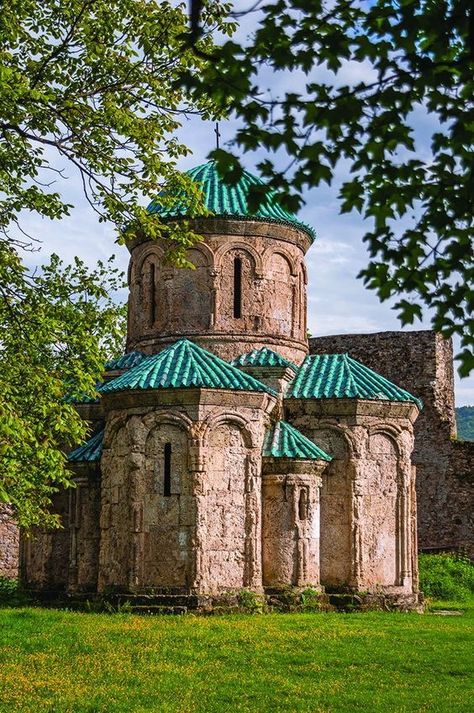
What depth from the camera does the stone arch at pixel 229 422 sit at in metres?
17.8

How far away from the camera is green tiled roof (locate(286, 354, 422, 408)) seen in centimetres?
1988

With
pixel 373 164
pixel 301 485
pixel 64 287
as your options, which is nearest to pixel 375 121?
pixel 373 164

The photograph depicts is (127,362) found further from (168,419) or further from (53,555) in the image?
(53,555)

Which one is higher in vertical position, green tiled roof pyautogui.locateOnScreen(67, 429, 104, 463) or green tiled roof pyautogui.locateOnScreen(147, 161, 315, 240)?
green tiled roof pyautogui.locateOnScreen(147, 161, 315, 240)

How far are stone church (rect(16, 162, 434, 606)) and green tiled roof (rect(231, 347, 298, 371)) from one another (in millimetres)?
32

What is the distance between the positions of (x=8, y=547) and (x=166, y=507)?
1216 centimetres

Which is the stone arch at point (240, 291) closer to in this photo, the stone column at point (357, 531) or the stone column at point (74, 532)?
the stone column at point (357, 531)

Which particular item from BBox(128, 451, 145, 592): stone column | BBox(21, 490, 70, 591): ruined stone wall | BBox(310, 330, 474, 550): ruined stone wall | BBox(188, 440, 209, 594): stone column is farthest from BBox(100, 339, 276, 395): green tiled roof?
BBox(310, 330, 474, 550): ruined stone wall

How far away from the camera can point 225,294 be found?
20.7 meters

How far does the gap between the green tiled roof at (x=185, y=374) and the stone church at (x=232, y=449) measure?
0.04 meters

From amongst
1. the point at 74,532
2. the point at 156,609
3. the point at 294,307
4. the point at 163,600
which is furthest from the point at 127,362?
the point at 156,609

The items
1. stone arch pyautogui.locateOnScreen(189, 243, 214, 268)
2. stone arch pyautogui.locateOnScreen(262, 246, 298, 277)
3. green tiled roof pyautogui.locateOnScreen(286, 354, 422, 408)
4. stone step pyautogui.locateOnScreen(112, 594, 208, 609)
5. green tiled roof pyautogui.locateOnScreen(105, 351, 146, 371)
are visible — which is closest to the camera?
stone step pyautogui.locateOnScreen(112, 594, 208, 609)

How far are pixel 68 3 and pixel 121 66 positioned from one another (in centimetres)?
94

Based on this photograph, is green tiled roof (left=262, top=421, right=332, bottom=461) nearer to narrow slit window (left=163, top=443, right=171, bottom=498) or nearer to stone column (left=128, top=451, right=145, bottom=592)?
narrow slit window (left=163, top=443, right=171, bottom=498)
